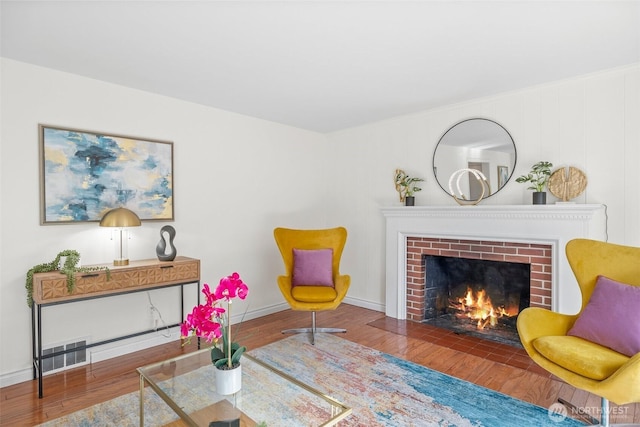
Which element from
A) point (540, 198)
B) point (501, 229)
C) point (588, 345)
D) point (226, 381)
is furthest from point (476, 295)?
point (226, 381)

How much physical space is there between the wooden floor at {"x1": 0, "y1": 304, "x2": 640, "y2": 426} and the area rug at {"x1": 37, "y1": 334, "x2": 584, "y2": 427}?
16cm

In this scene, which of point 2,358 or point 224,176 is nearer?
point 2,358

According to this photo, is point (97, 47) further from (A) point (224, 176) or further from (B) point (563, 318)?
Result: (B) point (563, 318)

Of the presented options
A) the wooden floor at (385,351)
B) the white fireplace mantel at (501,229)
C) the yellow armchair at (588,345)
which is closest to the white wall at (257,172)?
the white fireplace mantel at (501,229)

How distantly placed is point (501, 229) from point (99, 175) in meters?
3.76

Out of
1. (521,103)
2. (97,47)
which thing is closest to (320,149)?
(521,103)

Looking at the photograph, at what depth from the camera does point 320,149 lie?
16.6 ft

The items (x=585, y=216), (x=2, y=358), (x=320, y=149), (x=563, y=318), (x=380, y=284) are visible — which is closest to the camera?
(x=563, y=318)

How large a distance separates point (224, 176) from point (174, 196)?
636mm

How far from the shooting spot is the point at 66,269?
255cm

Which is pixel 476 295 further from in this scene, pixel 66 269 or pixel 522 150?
pixel 66 269

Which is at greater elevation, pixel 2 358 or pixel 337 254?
pixel 337 254

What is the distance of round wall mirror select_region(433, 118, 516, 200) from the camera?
134 inches

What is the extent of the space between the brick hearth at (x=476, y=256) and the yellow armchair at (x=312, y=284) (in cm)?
91
